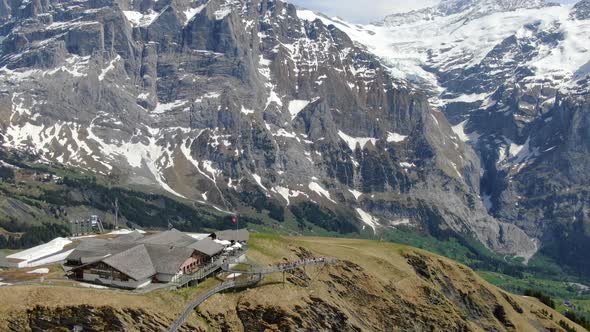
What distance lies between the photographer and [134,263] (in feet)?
314

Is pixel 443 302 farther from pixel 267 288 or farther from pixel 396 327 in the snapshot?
pixel 267 288

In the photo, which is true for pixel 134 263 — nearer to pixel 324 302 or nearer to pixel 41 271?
pixel 41 271

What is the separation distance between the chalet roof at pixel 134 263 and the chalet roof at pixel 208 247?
30.8ft

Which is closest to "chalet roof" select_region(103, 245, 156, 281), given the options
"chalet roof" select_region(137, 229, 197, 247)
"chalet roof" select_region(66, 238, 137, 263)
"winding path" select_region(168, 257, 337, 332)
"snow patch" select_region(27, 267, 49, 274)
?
"chalet roof" select_region(66, 238, 137, 263)

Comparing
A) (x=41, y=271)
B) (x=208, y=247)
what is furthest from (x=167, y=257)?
(x=41, y=271)

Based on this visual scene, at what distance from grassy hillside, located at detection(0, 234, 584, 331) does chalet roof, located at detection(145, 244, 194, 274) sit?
16.7ft

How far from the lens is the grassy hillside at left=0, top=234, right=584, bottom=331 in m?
80.8

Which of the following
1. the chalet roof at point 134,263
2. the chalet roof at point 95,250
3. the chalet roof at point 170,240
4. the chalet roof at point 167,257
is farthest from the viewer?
the chalet roof at point 170,240

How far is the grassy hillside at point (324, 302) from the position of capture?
80812 mm

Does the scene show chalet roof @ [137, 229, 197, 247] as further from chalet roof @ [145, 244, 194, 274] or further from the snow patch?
the snow patch

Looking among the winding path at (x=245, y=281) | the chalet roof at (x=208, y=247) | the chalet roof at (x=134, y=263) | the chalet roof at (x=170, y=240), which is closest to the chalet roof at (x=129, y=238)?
the chalet roof at (x=170, y=240)

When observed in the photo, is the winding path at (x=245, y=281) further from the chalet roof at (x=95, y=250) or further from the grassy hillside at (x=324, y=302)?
the chalet roof at (x=95, y=250)

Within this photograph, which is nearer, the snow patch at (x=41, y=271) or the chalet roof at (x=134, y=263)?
the chalet roof at (x=134, y=263)

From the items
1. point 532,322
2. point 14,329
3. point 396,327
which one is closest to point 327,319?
point 396,327
